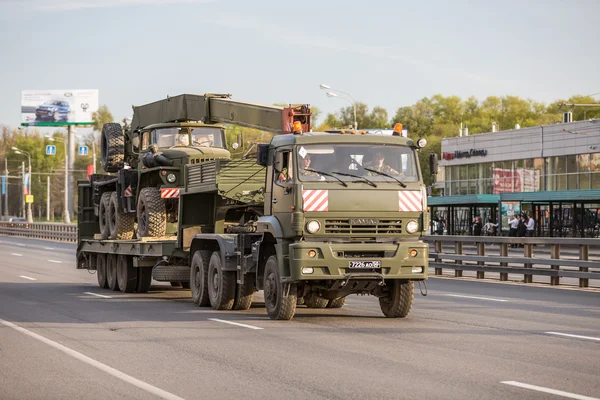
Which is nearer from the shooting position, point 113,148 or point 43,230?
point 113,148

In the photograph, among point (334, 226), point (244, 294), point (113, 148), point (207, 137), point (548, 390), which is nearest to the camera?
point (548, 390)

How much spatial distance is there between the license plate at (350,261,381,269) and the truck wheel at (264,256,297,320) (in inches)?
39.2

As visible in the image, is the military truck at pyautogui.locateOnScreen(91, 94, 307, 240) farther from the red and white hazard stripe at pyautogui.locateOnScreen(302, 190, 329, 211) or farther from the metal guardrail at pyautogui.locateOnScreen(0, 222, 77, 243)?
the metal guardrail at pyautogui.locateOnScreen(0, 222, 77, 243)

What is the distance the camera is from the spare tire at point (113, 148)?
24500mm

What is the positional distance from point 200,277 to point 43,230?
56387 millimetres

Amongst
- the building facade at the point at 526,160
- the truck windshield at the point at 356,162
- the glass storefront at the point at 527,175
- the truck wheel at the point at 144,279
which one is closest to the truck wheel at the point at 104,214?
the truck wheel at the point at 144,279

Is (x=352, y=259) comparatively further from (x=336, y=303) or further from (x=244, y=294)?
(x=336, y=303)

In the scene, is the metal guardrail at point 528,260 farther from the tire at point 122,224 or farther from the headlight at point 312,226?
the headlight at point 312,226

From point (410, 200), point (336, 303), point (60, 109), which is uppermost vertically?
point (60, 109)

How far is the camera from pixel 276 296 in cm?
1585

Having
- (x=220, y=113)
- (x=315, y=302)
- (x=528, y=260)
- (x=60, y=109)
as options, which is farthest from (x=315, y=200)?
(x=60, y=109)

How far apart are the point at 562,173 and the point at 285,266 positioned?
183 feet

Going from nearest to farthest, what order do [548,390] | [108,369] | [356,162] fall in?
[548,390] → [108,369] → [356,162]

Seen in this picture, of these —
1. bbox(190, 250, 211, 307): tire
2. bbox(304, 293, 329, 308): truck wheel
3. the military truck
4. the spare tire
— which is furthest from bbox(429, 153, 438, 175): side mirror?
the spare tire
